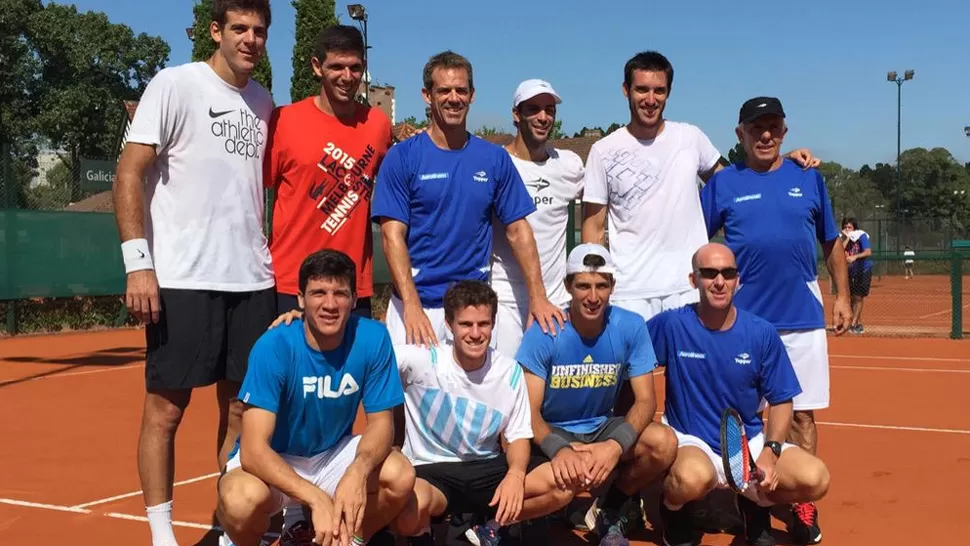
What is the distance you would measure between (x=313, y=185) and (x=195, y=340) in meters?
0.85

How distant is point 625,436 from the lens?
437 cm

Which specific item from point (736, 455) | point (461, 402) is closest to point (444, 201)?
point (461, 402)

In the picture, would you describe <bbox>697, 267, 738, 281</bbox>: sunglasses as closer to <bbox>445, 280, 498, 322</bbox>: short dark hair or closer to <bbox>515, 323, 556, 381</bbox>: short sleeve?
<bbox>515, 323, 556, 381</bbox>: short sleeve

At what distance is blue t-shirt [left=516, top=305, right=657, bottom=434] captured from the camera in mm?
4492

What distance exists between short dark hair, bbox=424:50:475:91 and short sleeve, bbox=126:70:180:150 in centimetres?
111

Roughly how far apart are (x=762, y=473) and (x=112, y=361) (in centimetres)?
1027

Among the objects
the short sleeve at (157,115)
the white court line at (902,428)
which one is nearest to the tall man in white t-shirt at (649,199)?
the short sleeve at (157,115)

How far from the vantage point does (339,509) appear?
3.62 m

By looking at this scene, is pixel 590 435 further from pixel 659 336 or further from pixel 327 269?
pixel 327 269

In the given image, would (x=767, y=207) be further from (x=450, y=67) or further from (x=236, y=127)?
Answer: (x=236, y=127)

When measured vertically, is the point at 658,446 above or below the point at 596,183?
below

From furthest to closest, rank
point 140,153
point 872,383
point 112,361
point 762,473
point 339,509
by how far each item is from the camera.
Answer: point 112,361 → point 872,383 → point 762,473 → point 140,153 → point 339,509

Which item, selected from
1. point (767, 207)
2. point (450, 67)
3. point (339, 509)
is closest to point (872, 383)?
point (767, 207)

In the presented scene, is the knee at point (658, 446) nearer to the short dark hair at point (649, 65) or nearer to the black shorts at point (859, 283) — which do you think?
the short dark hair at point (649, 65)
